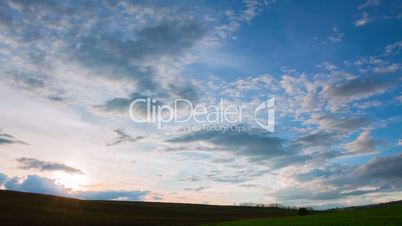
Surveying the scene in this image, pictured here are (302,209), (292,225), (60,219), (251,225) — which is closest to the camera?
(292,225)

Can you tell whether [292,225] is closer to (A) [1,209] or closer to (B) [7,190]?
(A) [1,209]

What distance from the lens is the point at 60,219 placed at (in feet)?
300

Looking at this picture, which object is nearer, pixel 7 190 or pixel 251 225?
pixel 251 225

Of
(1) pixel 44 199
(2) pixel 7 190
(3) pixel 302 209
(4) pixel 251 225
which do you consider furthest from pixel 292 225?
(2) pixel 7 190

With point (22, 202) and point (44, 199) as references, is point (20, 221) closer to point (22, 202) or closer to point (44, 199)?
point (22, 202)

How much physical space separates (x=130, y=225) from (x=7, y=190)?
6414 cm

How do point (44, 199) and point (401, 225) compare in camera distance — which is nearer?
point (401, 225)

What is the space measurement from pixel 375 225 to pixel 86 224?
188 ft

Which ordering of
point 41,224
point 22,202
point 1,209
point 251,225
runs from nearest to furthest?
point 251,225 < point 41,224 < point 1,209 < point 22,202

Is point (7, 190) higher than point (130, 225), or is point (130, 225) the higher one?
point (7, 190)

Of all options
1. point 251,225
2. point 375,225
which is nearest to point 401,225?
point 375,225

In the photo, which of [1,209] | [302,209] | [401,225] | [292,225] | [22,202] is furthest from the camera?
[302,209]

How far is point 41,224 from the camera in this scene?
3135 inches

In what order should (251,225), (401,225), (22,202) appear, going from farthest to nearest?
1. (22,202)
2. (251,225)
3. (401,225)
